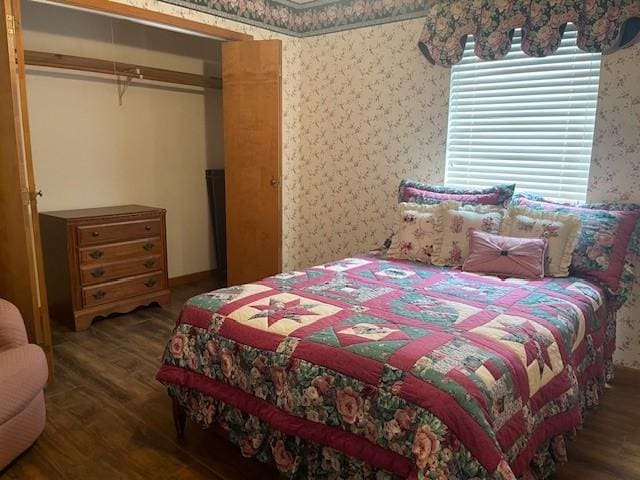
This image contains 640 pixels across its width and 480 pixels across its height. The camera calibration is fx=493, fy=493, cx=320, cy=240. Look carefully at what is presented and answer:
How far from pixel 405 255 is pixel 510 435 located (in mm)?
1556

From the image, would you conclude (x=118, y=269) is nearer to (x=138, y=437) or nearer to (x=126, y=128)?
(x=126, y=128)

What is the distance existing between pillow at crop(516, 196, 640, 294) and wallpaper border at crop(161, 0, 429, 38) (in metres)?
1.87

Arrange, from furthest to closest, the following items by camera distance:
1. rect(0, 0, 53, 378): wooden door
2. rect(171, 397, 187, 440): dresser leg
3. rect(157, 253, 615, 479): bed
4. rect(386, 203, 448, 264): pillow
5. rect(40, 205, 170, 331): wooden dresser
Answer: rect(40, 205, 170, 331): wooden dresser, rect(386, 203, 448, 264): pillow, rect(0, 0, 53, 378): wooden door, rect(171, 397, 187, 440): dresser leg, rect(157, 253, 615, 479): bed

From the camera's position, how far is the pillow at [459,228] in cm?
284

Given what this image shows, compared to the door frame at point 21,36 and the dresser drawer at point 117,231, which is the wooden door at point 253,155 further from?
the dresser drawer at point 117,231

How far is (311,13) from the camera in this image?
408 cm

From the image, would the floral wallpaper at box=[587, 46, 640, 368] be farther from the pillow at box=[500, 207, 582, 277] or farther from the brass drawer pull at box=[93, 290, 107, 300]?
the brass drawer pull at box=[93, 290, 107, 300]

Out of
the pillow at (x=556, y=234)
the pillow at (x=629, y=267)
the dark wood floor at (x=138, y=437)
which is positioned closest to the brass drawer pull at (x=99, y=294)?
the dark wood floor at (x=138, y=437)

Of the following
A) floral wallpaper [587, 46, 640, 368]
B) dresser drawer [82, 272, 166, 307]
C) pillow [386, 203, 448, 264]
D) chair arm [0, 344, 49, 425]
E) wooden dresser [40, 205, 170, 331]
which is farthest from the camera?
dresser drawer [82, 272, 166, 307]

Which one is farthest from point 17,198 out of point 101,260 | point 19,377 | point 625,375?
point 625,375

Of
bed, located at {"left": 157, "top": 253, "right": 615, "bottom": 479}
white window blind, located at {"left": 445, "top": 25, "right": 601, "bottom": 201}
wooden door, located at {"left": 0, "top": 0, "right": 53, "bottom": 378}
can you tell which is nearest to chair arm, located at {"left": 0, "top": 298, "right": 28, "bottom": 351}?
wooden door, located at {"left": 0, "top": 0, "right": 53, "bottom": 378}

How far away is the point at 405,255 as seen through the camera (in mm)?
3023

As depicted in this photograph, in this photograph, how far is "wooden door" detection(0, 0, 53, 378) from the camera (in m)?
2.39

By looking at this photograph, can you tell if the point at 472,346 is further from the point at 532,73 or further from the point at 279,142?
the point at 279,142
